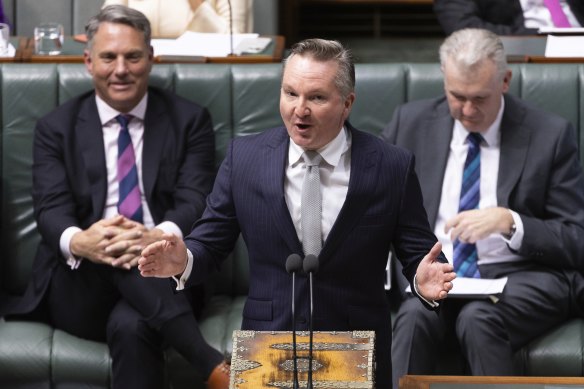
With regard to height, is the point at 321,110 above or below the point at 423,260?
above

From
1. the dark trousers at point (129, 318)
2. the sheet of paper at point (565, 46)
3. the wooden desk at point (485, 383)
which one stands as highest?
the sheet of paper at point (565, 46)

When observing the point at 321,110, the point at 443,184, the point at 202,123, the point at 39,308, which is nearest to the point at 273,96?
the point at 202,123

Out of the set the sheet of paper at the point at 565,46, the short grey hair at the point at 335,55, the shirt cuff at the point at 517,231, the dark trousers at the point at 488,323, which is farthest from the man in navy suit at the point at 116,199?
the sheet of paper at the point at 565,46

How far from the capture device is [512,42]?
3.77 metres

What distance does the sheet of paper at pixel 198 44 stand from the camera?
3.77 meters

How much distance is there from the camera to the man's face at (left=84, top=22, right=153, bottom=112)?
3352mm

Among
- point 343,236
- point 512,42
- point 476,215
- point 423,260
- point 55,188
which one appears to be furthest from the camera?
point 512,42

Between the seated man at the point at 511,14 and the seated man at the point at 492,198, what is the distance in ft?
2.98

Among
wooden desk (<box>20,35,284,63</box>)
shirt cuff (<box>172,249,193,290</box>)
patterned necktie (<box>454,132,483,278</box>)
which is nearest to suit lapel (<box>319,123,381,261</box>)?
shirt cuff (<box>172,249,193,290</box>)

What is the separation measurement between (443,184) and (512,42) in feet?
2.42

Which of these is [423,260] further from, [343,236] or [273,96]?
[273,96]

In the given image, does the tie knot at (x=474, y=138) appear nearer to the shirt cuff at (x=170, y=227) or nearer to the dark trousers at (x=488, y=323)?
the dark trousers at (x=488, y=323)

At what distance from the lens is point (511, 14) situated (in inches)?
166

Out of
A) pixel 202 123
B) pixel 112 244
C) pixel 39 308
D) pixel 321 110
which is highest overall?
pixel 321 110
